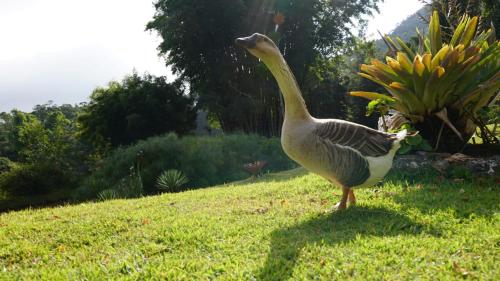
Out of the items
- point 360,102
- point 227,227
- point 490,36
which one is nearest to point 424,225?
point 227,227

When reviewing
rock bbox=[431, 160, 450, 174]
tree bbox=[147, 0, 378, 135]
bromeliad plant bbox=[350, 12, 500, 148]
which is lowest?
rock bbox=[431, 160, 450, 174]

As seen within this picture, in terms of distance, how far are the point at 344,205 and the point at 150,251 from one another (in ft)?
6.34

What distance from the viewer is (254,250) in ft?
9.66

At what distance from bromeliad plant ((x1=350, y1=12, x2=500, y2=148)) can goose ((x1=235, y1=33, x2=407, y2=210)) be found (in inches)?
62.0

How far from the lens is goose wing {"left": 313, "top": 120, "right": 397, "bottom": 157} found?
3.54 metres

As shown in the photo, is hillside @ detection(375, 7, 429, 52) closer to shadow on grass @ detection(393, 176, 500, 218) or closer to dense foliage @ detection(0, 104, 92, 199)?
shadow on grass @ detection(393, 176, 500, 218)

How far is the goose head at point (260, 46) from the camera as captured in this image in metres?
3.53

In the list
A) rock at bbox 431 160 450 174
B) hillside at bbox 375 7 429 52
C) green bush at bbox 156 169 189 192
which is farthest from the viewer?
green bush at bbox 156 169 189 192

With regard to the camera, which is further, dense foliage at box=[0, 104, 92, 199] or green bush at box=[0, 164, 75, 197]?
dense foliage at box=[0, 104, 92, 199]

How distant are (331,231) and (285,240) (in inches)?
18.3

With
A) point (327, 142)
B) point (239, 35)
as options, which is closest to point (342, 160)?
point (327, 142)

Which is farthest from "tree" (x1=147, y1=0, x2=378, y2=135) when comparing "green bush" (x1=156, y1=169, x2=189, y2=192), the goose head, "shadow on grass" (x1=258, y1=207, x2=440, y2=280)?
"shadow on grass" (x1=258, y1=207, x2=440, y2=280)

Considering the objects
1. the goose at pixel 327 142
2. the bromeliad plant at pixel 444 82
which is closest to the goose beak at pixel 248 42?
the goose at pixel 327 142

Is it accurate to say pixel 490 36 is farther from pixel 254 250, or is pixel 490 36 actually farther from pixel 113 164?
pixel 113 164
